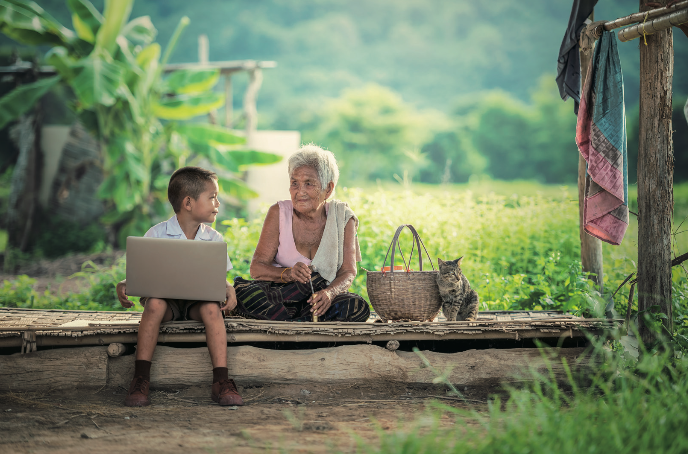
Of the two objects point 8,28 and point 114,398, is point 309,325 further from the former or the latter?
point 8,28

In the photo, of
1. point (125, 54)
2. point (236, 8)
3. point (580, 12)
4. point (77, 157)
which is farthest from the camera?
point (236, 8)

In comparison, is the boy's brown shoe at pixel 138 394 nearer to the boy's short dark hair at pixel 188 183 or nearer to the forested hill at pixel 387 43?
the boy's short dark hair at pixel 188 183

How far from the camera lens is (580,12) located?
3.79 m

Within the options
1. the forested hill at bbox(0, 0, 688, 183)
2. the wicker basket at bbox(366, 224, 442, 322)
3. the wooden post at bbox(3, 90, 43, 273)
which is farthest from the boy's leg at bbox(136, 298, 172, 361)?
the forested hill at bbox(0, 0, 688, 183)

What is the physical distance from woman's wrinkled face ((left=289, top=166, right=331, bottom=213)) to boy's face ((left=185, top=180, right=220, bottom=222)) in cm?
47

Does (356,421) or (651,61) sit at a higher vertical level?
(651,61)

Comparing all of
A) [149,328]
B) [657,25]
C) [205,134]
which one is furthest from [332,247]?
[205,134]

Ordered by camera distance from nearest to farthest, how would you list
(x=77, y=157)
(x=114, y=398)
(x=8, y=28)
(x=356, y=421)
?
(x=356, y=421) → (x=114, y=398) → (x=8, y=28) → (x=77, y=157)

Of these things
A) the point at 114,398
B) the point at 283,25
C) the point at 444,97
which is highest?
the point at 283,25

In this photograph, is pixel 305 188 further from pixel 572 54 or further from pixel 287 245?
pixel 572 54

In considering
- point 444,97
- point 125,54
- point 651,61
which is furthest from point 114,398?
point 444,97

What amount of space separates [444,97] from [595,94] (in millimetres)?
28746

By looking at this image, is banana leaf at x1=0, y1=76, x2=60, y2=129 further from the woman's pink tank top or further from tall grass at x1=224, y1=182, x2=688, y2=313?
the woman's pink tank top

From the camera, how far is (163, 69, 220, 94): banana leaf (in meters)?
8.55
